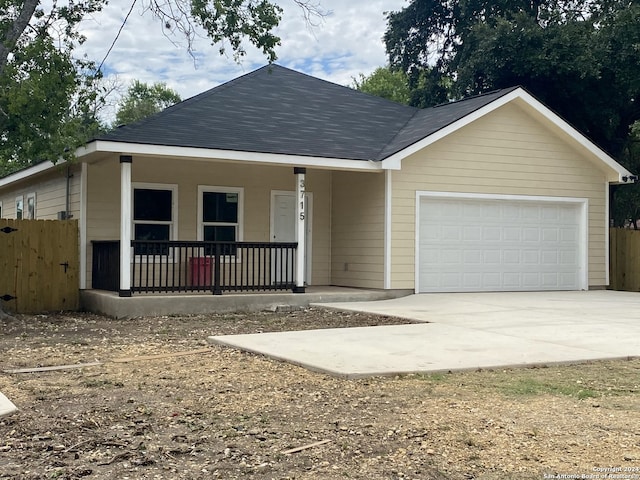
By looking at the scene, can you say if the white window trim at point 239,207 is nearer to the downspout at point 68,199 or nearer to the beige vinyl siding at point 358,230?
the beige vinyl siding at point 358,230

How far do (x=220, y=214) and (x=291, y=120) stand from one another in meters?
2.60

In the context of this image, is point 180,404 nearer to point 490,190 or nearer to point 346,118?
point 490,190

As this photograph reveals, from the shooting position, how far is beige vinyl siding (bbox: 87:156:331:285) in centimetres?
1390

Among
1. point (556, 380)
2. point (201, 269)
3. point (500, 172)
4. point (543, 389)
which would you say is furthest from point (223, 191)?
point (543, 389)

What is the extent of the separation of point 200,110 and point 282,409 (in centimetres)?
1055

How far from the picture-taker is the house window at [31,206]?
17062 mm

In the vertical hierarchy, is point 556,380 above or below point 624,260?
below

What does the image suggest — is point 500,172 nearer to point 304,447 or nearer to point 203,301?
point 203,301

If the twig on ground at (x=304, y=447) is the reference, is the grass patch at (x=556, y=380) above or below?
above

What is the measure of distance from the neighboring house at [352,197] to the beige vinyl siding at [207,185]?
1.1 inches

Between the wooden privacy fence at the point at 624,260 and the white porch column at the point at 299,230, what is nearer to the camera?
the white porch column at the point at 299,230

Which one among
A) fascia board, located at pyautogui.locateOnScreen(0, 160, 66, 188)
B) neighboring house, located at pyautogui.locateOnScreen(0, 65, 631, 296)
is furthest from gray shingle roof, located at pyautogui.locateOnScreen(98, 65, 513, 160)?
fascia board, located at pyautogui.locateOnScreen(0, 160, 66, 188)

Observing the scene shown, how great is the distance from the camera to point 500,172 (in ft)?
50.2

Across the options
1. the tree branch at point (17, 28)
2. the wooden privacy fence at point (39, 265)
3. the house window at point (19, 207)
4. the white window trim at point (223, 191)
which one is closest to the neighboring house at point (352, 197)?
the white window trim at point (223, 191)
